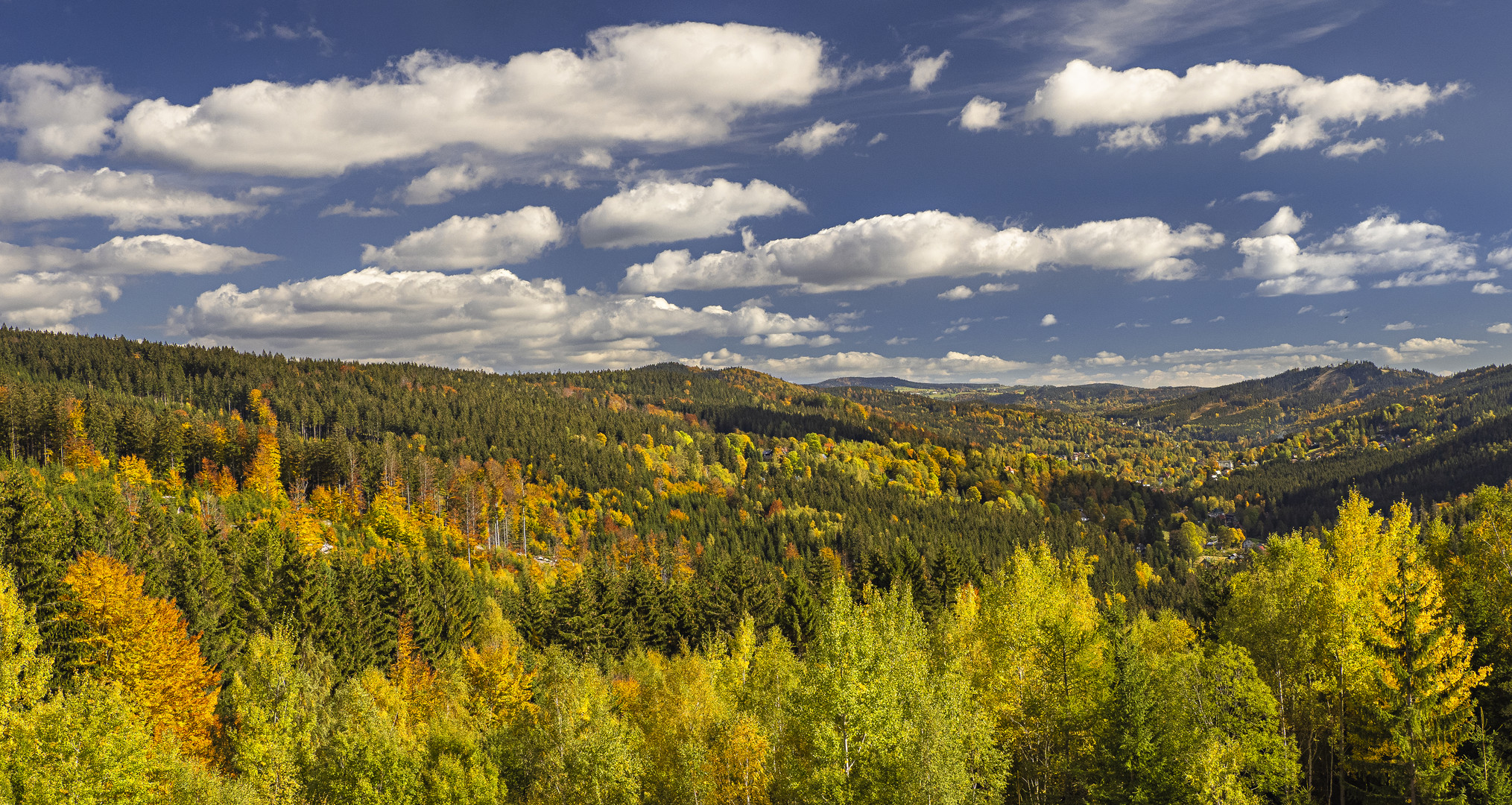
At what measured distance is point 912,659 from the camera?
35688 millimetres

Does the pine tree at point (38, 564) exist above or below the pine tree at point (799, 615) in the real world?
above

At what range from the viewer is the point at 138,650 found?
4469 cm

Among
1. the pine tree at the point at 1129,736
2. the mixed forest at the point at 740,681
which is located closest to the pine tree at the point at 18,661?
the mixed forest at the point at 740,681

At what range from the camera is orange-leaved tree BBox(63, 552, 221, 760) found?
44000 mm

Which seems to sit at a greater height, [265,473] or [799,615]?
[265,473]

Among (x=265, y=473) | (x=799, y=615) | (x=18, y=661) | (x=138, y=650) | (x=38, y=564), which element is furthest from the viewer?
(x=265, y=473)

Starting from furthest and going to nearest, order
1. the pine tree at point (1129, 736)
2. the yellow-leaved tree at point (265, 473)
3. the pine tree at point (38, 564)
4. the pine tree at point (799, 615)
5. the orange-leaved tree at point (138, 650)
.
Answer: the yellow-leaved tree at point (265, 473) → the pine tree at point (799, 615) → the pine tree at point (38, 564) → the orange-leaved tree at point (138, 650) → the pine tree at point (1129, 736)

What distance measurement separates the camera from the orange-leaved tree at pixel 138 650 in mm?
44000

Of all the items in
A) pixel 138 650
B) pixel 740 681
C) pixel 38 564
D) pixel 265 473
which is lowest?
pixel 740 681

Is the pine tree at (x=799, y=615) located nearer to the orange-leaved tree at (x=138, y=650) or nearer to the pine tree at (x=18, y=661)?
the orange-leaved tree at (x=138, y=650)

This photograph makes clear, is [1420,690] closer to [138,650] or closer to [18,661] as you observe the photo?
[18,661]

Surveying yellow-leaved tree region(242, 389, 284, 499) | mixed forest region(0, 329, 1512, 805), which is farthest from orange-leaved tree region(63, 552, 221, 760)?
yellow-leaved tree region(242, 389, 284, 499)

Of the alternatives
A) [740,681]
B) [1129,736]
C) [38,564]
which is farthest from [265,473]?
[1129,736]

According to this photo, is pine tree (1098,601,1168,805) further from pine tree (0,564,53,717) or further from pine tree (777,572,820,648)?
pine tree (0,564,53,717)
